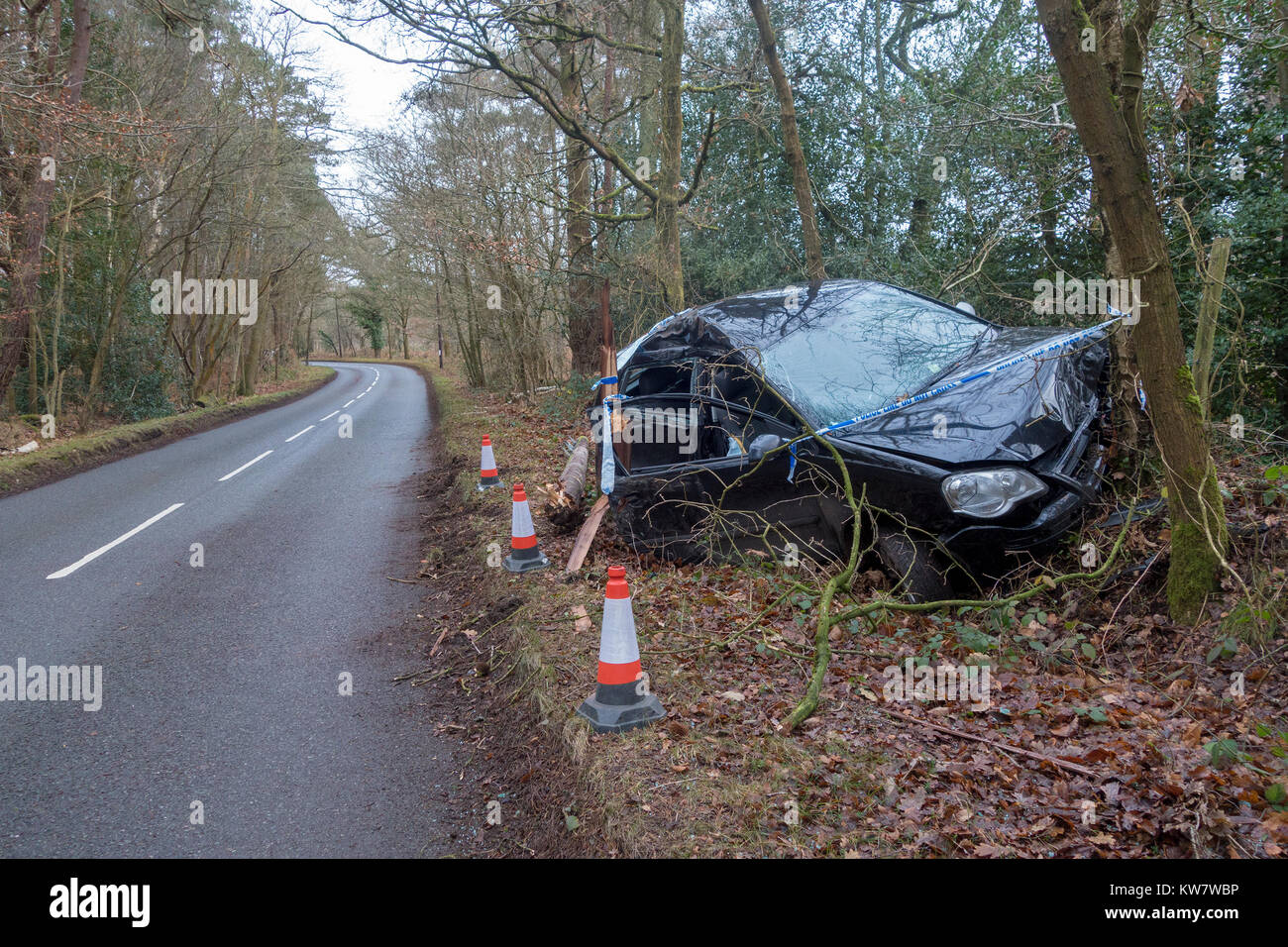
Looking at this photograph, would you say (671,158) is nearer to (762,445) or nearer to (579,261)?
(579,261)

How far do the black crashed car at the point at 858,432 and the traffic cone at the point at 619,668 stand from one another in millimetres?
1760

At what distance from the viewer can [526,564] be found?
6.68 metres

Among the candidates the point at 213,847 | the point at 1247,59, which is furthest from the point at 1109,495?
the point at 1247,59

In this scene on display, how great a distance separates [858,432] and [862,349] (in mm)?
1180

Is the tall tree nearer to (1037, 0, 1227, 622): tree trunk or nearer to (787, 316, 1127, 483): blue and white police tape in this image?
(787, 316, 1127, 483): blue and white police tape

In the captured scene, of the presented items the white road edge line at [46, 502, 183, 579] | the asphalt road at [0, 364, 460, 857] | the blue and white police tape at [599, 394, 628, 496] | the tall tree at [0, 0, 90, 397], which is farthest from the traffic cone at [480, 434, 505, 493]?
the tall tree at [0, 0, 90, 397]

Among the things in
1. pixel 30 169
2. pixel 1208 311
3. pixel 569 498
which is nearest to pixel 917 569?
pixel 1208 311

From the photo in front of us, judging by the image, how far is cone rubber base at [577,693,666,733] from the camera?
379 cm

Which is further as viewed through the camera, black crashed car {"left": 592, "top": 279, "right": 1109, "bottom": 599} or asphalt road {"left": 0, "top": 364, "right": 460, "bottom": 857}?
black crashed car {"left": 592, "top": 279, "right": 1109, "bottom": 599}

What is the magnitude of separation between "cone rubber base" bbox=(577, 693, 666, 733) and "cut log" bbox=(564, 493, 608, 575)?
2535mm

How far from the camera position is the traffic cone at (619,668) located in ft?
12.7

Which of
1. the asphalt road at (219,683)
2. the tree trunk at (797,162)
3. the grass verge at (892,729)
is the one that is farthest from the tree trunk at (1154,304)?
the tree trunk at (797,162)

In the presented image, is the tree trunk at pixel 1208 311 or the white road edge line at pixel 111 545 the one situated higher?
the tree trunk at pixel 1208 311

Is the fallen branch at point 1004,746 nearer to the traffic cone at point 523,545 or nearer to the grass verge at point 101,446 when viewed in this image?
the traffic cone at point 523,545
